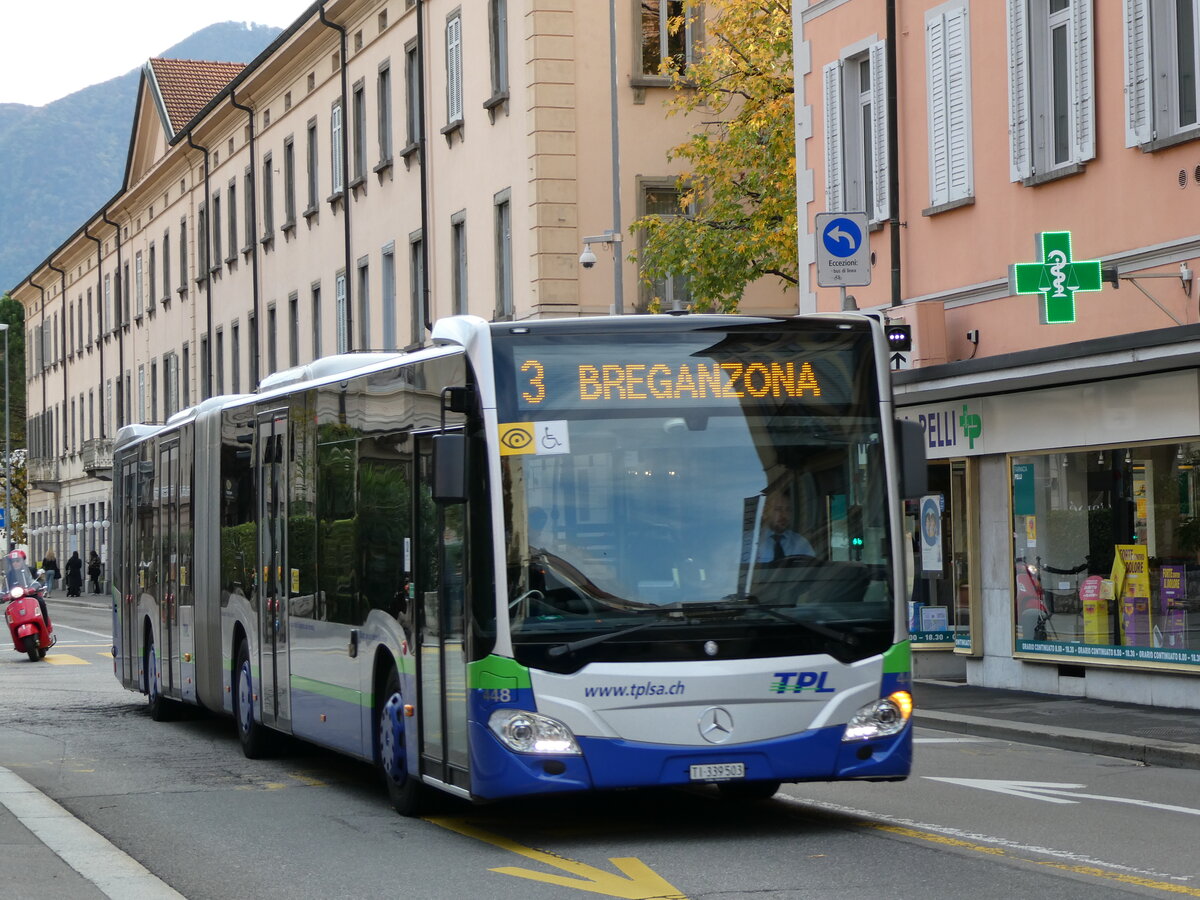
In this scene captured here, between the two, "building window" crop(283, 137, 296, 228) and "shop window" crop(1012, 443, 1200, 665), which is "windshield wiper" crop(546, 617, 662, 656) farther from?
"building window" crop(283, 137, 296, 228)

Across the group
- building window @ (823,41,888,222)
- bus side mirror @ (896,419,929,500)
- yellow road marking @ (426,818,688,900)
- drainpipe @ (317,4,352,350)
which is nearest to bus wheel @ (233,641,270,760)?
yellow road marking @ (426,818,688,900)

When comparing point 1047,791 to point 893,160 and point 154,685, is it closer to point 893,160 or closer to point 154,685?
point 154,685

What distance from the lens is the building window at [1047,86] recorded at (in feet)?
61.4

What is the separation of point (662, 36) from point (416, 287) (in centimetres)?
780

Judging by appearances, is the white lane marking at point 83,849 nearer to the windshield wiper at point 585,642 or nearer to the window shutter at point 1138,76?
the windshield wiper at point 585,642

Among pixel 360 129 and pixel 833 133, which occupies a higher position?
pixel 360 129

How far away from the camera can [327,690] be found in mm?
13188

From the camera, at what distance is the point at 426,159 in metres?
38.9

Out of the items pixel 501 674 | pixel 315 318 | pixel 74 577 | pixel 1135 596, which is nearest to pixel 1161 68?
Answer: pixel 1135 596

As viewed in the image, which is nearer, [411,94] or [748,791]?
[748,791]

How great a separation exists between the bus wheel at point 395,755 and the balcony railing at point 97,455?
6259 centimetres

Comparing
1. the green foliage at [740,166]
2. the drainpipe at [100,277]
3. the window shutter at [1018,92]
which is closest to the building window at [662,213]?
the green foliage at [740,166]

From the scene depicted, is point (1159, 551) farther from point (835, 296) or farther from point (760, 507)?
point (760, 507)

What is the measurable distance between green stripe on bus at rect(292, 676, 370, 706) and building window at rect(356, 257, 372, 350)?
96.4ft
